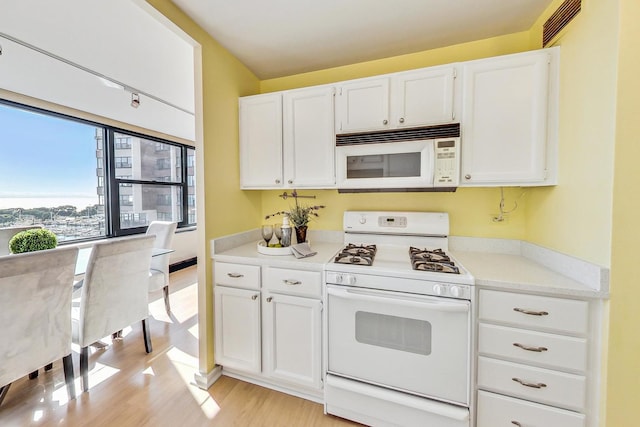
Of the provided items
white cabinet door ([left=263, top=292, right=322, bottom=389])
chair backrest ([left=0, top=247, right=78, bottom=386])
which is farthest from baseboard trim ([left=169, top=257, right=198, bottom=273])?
white cabinet door ([left=263, top=292, right=322, bottom=389])

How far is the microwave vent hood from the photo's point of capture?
1.54 m

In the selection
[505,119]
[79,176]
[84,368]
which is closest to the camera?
[505,119]

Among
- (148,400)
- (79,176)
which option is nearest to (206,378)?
(148,400)

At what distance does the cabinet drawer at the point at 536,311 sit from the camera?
1145mm

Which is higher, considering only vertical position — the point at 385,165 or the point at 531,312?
the point at 385,165

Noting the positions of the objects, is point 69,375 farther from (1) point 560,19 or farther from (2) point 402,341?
(1) point 560,19

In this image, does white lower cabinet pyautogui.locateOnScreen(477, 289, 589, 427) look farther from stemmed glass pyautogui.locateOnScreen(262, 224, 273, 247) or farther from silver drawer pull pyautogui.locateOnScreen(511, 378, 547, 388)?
stemmed glass pyautogui.locateOnScreen(262, 224, 273, 247)

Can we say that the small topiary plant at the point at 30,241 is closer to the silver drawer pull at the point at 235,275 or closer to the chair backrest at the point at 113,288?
the chair backrest at the point at 113,288

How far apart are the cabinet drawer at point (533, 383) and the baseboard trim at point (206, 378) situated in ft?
5.65

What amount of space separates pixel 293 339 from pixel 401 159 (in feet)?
4.62

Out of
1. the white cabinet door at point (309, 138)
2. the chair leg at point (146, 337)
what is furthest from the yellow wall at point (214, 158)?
the chair leg at point (146, 337)

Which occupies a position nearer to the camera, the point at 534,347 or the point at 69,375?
the point at 534,347

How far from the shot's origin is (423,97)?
1622 mm

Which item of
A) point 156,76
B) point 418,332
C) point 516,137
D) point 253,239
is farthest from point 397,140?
point 156,76
